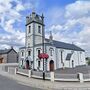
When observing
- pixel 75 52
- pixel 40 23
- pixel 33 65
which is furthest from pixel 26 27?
pixel 75 52

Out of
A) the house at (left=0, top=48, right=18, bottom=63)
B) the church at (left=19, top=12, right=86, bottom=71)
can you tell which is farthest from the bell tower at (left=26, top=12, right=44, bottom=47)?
the house at (left=0, top=48, right=18, bottom=63)

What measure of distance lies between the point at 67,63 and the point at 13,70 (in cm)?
2627

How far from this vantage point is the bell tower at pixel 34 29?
135ft

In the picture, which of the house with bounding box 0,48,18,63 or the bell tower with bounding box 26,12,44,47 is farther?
the house with bounding box 0,48,18,63

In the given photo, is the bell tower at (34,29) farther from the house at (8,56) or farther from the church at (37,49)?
the house at (8,56)

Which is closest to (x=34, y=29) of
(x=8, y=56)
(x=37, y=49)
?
(x=37, y=49)

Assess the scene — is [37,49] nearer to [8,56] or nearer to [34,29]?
[34,29]

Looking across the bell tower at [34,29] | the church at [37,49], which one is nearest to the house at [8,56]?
the church at [37,49]

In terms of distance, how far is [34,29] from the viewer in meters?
41.3

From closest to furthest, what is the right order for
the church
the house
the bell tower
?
the church, the bell tower, the house

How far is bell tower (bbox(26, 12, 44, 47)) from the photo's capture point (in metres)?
41.3

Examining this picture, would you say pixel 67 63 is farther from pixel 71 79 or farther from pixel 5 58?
pixel 71 79

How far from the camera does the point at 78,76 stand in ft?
53.7

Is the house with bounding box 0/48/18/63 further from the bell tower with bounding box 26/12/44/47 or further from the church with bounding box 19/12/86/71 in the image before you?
the bell tower with bounding box 26/12/44/47
